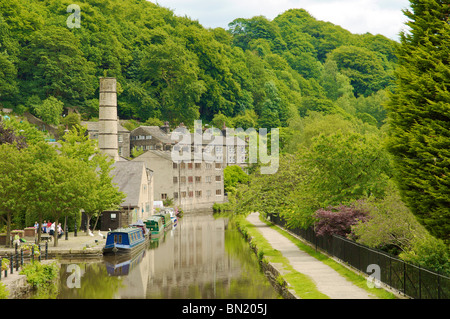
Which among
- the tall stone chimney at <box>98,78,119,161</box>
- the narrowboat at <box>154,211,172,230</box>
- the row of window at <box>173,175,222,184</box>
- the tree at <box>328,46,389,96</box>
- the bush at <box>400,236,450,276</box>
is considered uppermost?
the tree at <box>328,46,389,96</box>

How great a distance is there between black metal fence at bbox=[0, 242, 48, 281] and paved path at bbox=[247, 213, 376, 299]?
14.5 meters

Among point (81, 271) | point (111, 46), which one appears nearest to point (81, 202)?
point (81, 271)

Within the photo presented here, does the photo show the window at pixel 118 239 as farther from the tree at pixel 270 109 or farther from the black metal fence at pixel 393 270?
the tree at pixel 270 109

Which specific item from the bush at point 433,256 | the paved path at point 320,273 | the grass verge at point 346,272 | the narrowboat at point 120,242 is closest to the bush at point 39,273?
the narrowboat at point 120,242

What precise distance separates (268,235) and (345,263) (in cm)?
2001

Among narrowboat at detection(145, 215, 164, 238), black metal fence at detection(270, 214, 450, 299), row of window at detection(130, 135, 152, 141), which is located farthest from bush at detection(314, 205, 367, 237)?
row of window at detection(130, 135, 152, 141)

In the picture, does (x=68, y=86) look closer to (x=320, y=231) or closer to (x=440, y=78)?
(x=320, y=231)

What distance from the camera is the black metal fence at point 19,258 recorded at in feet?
94.8

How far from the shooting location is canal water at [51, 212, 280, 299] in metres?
29.5

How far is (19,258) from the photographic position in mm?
37062

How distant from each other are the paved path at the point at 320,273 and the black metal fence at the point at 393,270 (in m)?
1.12

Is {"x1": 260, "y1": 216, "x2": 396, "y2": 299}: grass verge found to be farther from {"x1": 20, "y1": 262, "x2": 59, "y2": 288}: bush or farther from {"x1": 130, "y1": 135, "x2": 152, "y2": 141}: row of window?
{"x1": 130, "y1": 135, "x2": 152, "y2": 141}: row of window

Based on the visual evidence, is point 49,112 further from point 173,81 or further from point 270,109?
point 270,109

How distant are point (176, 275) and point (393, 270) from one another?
1567 centimetres
